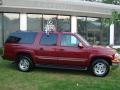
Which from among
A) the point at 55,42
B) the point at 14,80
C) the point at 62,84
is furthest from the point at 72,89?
the point at 55,42

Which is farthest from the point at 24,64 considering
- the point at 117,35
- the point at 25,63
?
the point at 117,35

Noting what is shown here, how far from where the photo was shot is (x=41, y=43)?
15.1m

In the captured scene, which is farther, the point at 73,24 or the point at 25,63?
the point at 73,24

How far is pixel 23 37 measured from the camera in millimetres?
15523

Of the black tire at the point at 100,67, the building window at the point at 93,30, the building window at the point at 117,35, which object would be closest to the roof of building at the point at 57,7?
the building window at the point at 93,30

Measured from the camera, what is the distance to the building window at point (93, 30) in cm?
3177

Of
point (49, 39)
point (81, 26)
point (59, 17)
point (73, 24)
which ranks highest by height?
point (59, 17)

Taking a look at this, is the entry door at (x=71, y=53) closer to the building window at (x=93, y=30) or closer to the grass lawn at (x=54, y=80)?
the grass lawn at (x=54, y=80)

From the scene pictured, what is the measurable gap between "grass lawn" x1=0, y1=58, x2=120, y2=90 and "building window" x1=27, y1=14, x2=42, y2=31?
1250cm

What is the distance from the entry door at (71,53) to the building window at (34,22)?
13.7 meters

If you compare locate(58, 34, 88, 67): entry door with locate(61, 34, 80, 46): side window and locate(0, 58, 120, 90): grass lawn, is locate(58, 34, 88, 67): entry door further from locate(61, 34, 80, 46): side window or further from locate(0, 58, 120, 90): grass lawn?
locate(0, 58, 120, 90): grass lawn

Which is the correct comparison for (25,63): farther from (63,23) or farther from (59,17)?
(63,23)

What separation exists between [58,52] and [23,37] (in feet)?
6.20

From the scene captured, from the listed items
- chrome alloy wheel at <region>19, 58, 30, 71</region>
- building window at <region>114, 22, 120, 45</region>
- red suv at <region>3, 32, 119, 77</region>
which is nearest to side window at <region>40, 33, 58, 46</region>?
red suv at <region>3, 32, 119, 77</region>
